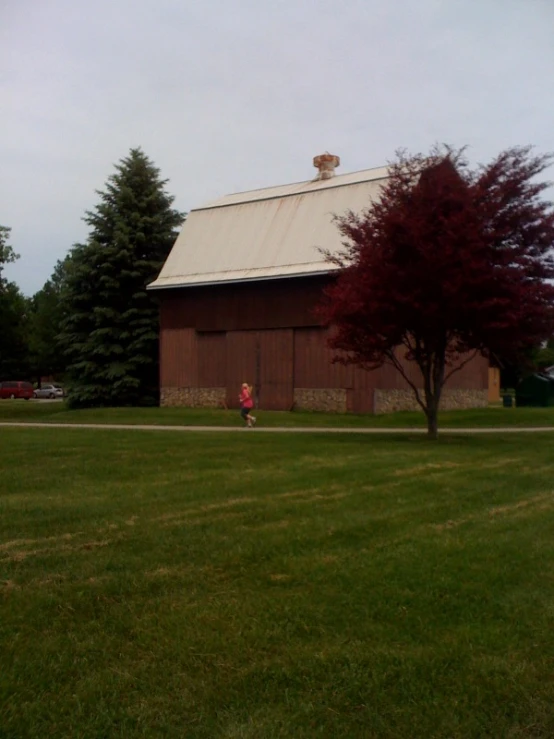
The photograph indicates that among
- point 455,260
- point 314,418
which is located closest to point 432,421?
point 455,260

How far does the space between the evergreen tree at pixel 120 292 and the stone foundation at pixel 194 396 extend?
12.9 ft

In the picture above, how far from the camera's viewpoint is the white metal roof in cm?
2922

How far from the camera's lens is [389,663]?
477 cm

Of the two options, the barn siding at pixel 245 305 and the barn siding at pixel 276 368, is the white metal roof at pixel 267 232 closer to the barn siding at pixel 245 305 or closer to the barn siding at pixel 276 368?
the barn siding at pixel 245 305

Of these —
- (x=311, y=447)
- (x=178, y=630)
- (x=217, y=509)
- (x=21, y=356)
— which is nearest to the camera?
(x=178, y=630)

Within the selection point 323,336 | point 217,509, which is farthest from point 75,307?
point 217,509

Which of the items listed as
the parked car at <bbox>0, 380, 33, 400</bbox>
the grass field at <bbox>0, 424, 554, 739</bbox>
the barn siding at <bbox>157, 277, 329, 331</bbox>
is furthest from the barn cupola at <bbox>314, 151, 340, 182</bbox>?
the parked car at <bbox>0, 380, 33, 400</bbox>

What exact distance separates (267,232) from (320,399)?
264 inches

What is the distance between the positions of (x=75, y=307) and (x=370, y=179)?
55.4ft

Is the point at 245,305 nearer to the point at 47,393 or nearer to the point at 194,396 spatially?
the point at 194,396

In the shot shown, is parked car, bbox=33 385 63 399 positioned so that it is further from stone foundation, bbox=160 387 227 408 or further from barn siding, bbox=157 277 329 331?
barn siding, bbox=157 277 329 331

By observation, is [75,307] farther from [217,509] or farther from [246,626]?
[246,626]

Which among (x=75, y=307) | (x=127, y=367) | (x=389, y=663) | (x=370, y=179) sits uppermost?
(x=370, y=179)

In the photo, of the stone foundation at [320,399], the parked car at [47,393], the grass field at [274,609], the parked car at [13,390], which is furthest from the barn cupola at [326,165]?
the parked car at [47,393]
